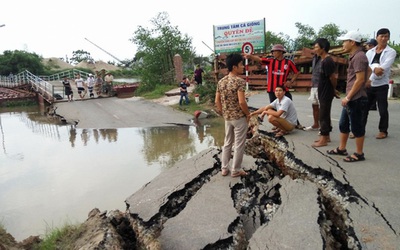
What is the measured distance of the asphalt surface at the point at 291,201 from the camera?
8.74 feet

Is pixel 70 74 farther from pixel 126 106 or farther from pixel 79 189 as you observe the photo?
pixel 79 189

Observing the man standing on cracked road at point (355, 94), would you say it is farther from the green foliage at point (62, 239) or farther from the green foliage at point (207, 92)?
the green foliage at point (207, 92)

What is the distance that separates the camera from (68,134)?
1017 cm

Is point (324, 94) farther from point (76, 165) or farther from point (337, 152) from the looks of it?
point (76, 165)

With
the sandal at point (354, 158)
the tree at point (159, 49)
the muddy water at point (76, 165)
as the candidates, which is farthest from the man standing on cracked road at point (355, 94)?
the tree at point (159, 49)

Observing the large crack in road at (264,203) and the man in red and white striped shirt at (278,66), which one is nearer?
the large crack in road at (264,203)

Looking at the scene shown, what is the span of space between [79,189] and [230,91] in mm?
3557

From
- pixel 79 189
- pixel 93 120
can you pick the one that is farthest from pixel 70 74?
pixel 79 189

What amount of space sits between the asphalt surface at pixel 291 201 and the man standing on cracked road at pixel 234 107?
39cm

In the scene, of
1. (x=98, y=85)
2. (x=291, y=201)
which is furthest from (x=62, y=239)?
(x=98, y=85)

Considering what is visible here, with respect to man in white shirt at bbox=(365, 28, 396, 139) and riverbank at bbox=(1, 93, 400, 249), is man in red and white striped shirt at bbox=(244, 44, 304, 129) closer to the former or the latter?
riverbank at bbox=(1, 93, 400, 249)

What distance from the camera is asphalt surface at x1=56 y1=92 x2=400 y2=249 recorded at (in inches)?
105

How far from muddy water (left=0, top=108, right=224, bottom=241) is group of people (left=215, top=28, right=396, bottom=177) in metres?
2.30

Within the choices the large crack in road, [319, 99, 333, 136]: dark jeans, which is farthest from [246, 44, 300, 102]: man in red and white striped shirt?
the large crack in road
